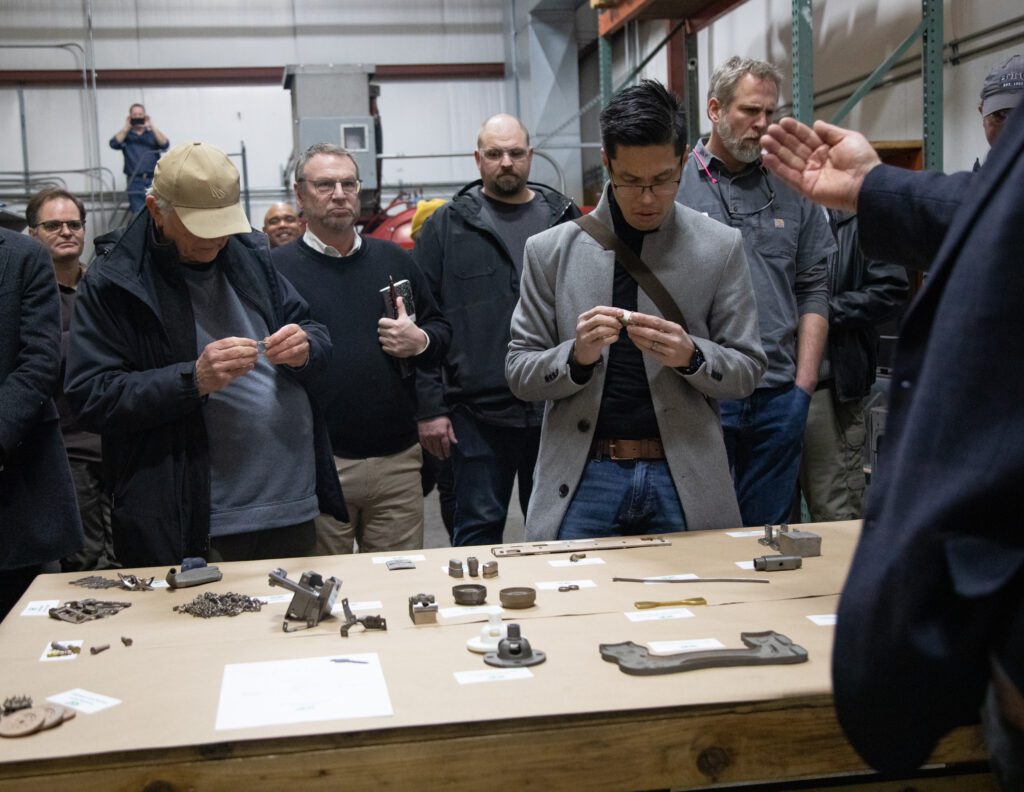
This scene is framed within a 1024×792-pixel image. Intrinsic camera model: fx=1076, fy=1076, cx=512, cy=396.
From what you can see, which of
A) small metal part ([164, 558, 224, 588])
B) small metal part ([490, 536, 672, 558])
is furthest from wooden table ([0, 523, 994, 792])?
small metal part ([490, 536, 672, 558])

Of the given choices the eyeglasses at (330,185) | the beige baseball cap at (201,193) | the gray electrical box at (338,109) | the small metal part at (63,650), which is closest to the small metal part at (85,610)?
the small metal part at (63,650)

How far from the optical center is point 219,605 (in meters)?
1.91

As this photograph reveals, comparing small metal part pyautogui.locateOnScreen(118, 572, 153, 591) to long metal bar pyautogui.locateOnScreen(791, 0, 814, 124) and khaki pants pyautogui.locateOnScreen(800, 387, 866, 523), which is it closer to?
khaki pants pyautogui.locateOnScreen(800, 387, 866, 523)

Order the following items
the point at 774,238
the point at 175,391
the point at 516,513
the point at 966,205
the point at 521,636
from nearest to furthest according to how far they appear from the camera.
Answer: the point at 966,205
the point at 521,636
the point at 175,391
the point at 774,238
the point at 516,513

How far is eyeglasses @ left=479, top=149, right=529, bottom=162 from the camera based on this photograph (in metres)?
3.52

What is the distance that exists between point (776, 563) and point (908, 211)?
3.12 feet

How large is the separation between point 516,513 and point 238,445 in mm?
Answer: 4054

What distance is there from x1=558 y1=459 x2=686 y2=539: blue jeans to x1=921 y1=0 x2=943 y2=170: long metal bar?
2713 mm

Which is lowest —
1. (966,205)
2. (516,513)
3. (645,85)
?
(516,513)

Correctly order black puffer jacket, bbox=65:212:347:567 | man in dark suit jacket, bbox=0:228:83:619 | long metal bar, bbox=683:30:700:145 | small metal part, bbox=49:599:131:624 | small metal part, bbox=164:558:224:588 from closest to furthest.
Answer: small metal part, bbox=49:599:131:624 → small metal part, bbox=164:558:224:588 → black puffer jacket, bbox=65:212:347:567 → man in dark suit jacket, bbox=0:228:83:619 → long metal bar, bbox=683:30:700:145

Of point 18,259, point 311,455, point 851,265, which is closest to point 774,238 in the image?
point 851,265

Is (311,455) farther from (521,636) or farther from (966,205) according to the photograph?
(966,205)

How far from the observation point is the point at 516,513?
644 centimetres

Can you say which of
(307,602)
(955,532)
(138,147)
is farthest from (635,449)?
(138,147)
